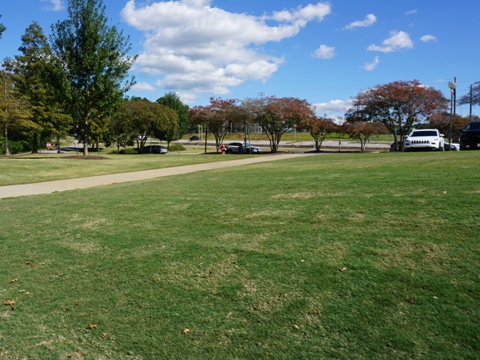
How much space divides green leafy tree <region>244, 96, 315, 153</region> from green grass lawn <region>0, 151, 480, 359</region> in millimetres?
33434

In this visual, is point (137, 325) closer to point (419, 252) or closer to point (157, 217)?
point (419, 252)

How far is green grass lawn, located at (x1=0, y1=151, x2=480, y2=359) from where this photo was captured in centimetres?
326

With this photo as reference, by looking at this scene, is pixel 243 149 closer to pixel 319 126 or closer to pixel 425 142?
pixel 319 126

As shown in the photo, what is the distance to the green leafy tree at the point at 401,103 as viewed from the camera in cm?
3428

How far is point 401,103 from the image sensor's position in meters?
34.9

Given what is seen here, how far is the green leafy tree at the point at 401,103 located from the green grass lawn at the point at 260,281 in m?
29.8

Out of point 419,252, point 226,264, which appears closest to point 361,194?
point 419,252

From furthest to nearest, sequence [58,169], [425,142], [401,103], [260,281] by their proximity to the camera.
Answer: [401,103] < [425,142] < [58,169] < [260,281]

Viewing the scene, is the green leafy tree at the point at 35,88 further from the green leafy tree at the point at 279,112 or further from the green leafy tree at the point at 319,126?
the green leafy tree at the point at 319,126

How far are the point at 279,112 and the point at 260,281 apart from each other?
1441 inches

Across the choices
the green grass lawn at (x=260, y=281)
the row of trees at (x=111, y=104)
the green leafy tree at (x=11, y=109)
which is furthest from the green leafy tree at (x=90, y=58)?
the green grass lawn at (x=260, y=281)

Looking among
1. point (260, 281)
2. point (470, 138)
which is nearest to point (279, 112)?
→ point (470, 138)

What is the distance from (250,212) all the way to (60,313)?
3.39 meters

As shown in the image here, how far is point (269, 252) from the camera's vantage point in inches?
190
